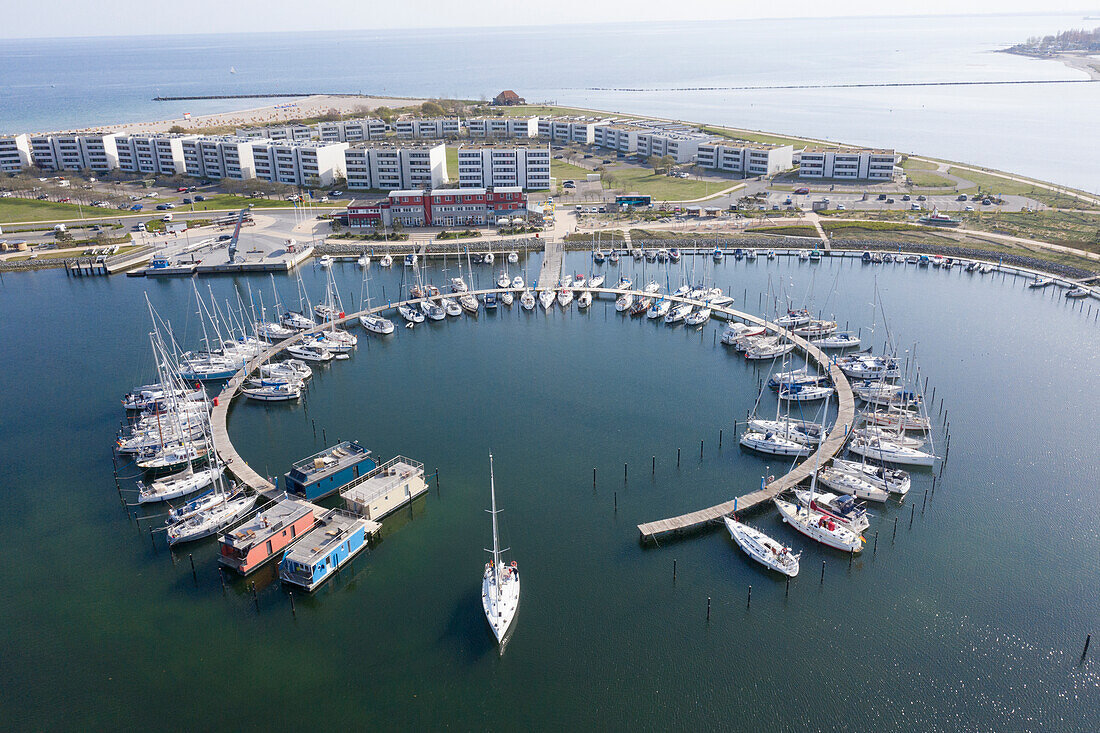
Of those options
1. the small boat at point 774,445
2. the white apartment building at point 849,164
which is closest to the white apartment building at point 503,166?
the white apartment building at point 849,164

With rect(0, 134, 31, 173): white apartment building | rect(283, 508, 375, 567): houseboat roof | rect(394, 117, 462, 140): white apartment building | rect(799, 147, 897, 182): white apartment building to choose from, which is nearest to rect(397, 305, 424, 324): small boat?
rect(283, 508, 375, 567): houseboat roof

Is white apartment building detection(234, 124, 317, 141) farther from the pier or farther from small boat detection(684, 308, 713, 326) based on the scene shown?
small boat detection(684, 308, 713, 326)

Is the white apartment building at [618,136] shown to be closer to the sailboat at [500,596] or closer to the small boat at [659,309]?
the small boat at [659,309]

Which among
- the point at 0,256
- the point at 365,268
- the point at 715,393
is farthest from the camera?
the point at 0,256

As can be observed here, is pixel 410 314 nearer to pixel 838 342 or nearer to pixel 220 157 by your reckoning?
pixel 838 342

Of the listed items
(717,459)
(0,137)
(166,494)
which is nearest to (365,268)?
(166,494)

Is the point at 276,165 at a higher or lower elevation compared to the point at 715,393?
higher

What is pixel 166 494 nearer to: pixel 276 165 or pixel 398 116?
pixel 276 165
